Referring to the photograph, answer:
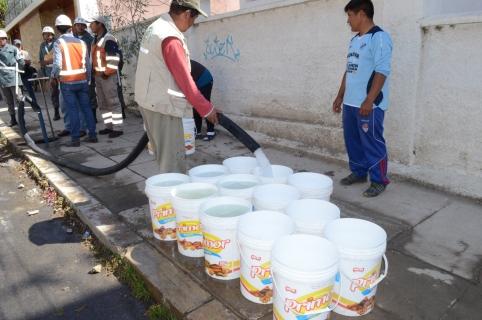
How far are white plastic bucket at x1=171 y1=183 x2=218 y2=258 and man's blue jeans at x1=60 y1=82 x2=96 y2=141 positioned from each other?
416 centimetres

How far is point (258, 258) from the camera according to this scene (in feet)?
6.99

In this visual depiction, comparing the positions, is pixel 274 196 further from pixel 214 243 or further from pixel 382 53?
pixel 382 53

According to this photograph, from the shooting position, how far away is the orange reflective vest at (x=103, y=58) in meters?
6.44

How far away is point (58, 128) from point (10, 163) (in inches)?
74.4

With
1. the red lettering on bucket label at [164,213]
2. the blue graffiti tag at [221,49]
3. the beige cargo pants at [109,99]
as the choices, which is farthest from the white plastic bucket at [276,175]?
the beige cargo pants at [109,99]

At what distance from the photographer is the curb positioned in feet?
7.70

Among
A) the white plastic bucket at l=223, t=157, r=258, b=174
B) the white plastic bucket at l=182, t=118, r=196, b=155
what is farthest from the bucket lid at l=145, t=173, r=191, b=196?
the white plastic bucket at l=182, t=118, r=196, b=155

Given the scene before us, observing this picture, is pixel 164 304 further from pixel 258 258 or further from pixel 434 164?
pixel 434 164

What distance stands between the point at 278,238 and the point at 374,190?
2.11 meters

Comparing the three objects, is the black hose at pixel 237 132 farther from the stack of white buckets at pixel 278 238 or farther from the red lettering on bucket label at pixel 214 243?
the red lettering on bucket label at pixel 214 243

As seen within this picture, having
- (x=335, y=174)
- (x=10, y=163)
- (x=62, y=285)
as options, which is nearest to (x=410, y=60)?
(x=335, y=174)

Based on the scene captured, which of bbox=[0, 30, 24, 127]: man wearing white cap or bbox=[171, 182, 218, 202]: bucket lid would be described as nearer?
bbox=[171, 182, 218, 202]: bucket lid

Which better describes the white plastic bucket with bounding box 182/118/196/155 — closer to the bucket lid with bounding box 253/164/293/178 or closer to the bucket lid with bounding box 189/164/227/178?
the bucket lid with bounding box 189/164/227/178

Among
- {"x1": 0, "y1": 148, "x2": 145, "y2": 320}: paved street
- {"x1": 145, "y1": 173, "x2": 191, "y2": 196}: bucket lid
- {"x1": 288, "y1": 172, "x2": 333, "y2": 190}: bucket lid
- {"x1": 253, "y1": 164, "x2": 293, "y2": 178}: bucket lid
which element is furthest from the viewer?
{"x1": 253, "y1": 164, "x2": 293, "y2": 178}: bucket lid
